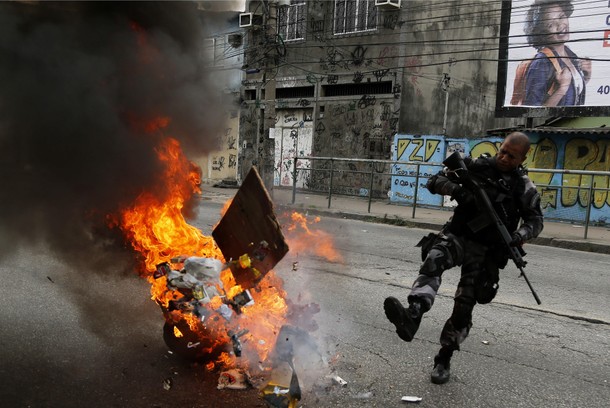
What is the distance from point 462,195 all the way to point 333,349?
4.79 feet

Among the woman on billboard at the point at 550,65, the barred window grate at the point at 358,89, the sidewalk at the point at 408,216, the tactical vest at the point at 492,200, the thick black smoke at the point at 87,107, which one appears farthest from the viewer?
the barred window grate at the point at 358,89

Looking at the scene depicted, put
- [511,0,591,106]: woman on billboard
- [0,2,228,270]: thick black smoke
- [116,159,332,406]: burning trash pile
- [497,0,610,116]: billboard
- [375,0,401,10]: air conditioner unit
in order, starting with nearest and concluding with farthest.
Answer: [116,159,332,406]: burning trash pile → [0,2,228,270]: thick black smoke → [497,0,610,116]: billboard → [511,0,591,106]: woman on billboard → [375,0,401,10]: air conditioner unit

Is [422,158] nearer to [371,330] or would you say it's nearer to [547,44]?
[547,44]

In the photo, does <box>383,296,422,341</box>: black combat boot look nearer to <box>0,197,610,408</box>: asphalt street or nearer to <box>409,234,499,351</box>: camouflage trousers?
<box>409,234,499,351</box>: camouflage trousers

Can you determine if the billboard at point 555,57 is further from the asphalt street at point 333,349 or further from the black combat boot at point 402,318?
the black combat boot at point 402,318

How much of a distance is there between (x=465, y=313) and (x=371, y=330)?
111 centimetres

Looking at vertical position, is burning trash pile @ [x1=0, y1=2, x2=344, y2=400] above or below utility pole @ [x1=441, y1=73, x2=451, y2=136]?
below

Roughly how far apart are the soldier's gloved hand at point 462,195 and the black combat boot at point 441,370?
1060mm

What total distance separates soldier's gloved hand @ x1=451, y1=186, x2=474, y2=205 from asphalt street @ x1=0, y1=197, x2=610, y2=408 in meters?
1.21

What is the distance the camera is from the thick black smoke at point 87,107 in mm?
3193

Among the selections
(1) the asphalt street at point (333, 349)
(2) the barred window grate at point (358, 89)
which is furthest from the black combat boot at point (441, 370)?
(2) the barred window grate at point (358, 89)

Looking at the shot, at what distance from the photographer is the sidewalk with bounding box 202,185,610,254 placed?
10258 mm

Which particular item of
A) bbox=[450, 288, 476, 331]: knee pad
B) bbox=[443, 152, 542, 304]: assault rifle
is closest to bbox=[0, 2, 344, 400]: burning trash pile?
bbox=[450, 288, 476, 331]: knee pad

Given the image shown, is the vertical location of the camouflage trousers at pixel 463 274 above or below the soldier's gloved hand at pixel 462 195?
below
